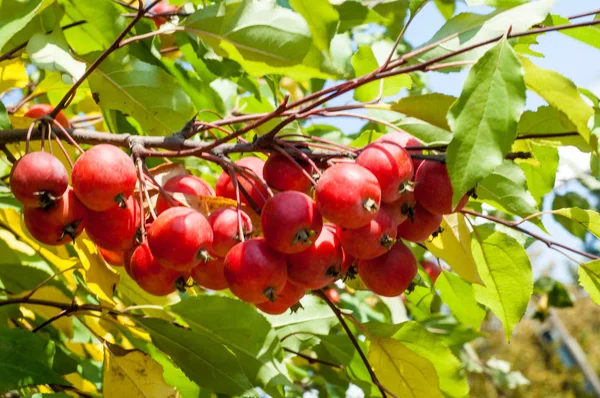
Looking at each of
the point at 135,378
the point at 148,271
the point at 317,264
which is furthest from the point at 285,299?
the point at 135,378

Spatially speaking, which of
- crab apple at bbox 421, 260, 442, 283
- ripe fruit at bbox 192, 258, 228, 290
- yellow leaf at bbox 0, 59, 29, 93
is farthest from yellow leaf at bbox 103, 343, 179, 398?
crab apple at bbox 421, 260, 442, 283

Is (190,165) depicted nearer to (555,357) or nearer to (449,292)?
(449,292)

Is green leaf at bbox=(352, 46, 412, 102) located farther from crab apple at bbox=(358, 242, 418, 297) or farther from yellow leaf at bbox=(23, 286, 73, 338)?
yellow leaf at bbox=(23, 286, 73, 338)

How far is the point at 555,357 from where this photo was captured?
570 inches

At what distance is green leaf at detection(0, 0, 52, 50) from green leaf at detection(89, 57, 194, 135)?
21 cm

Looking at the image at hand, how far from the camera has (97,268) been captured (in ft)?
4.56

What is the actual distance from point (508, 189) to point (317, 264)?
1.69ft

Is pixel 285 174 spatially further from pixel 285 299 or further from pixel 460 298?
pixel 460 298

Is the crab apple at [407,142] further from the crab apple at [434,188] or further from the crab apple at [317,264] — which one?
the crab apple at [317,264]

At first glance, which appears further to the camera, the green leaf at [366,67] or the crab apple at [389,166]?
the green leaf at [366,67]

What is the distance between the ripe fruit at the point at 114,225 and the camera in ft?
3.94

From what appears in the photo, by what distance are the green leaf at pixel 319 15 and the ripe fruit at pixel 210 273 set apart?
1.50 feet

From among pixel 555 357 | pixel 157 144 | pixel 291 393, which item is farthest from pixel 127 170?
pixel 555 357

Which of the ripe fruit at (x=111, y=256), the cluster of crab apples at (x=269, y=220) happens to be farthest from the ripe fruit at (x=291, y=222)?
the ripe fruit at (x=111, y=256)
